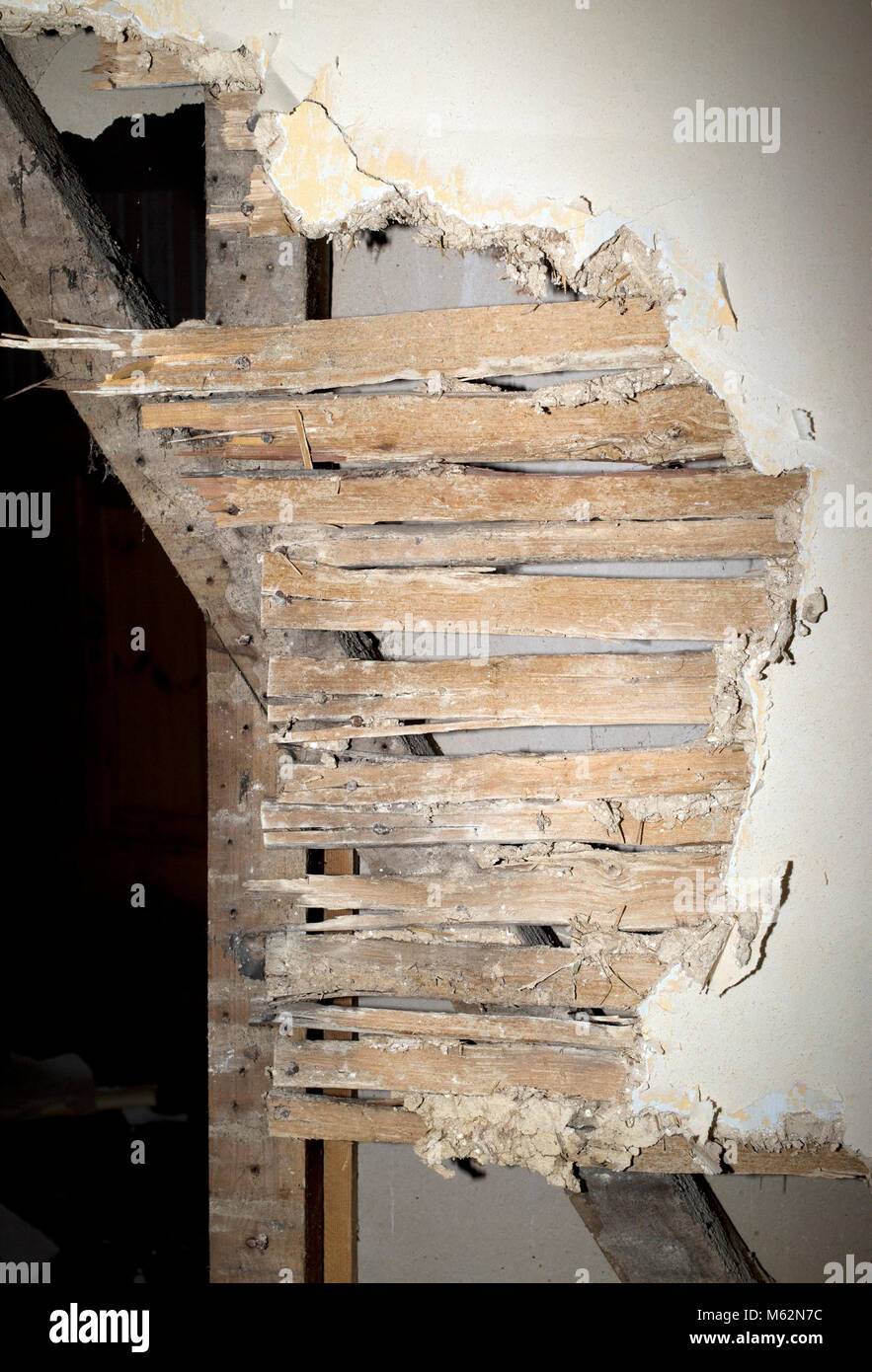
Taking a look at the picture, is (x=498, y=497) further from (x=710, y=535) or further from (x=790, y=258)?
(x=790, y=258)

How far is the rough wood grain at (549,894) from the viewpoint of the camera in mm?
1778

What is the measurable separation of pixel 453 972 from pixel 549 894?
27cm

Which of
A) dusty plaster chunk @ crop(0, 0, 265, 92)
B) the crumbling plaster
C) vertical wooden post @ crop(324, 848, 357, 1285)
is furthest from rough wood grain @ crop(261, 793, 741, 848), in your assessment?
dusty plaster chunk @ crop(0, 0, 265, 92)

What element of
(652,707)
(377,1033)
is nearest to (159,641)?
(377,1033)

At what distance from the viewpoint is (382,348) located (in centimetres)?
178

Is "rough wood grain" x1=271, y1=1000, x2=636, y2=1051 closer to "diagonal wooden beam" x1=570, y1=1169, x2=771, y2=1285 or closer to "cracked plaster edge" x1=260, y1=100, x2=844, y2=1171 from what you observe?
"cracked plaster edge" x1=260, y1=100, x2=844, y2=1171

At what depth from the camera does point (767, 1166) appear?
5.84 ft

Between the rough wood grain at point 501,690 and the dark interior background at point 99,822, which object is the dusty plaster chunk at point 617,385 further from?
the dark interior background at point 99,822

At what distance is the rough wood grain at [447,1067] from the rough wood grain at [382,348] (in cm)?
138

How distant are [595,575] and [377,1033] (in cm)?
108

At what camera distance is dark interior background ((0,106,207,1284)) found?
326 centimetres

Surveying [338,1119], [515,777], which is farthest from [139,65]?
[338,1119]

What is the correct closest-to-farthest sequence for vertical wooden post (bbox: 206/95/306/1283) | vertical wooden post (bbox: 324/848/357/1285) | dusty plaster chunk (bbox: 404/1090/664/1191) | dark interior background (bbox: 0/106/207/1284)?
dusty plaster chunk (bbox: 404/1090/664/1191) < vertical wooden post (bbox: 206/95/306/1283) < vertical wooden post (bbox: 324/848/357/1285) < dark interior background (bbox: 0/106/207/1284)

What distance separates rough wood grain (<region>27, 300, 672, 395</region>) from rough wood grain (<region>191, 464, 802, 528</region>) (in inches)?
7.6
